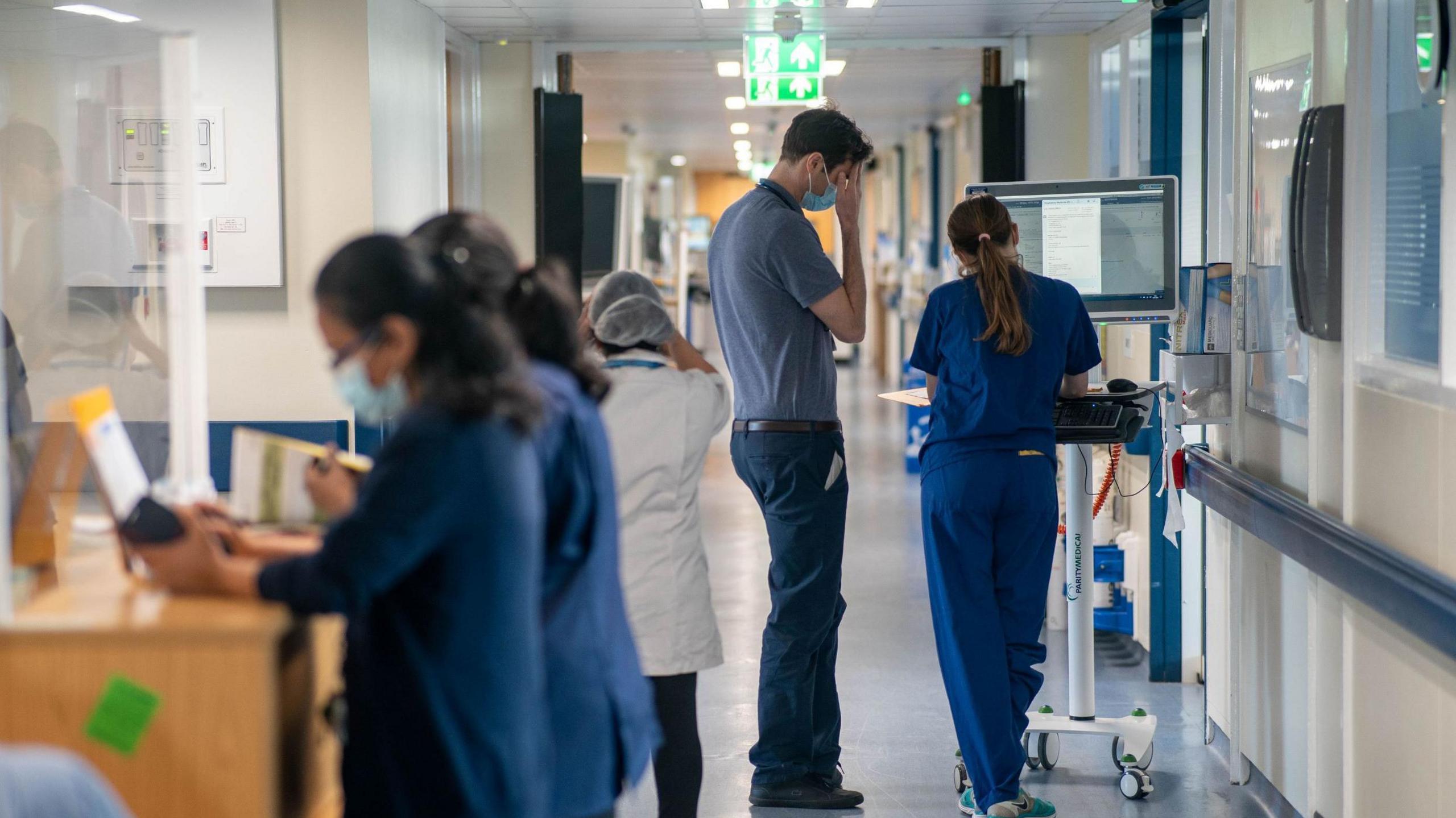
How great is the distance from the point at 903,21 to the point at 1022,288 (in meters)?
2.89

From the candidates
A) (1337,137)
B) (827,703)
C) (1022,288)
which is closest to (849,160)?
(1022,288)

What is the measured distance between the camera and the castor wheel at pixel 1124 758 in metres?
3.75

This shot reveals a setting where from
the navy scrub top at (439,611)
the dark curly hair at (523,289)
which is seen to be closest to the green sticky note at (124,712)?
the navy scrub top at (439,611)

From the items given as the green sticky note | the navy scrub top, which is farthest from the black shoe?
the green sticky note

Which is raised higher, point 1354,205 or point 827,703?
point 1354,205

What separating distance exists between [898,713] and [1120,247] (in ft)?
5.25

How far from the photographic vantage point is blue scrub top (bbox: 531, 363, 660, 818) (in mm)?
1727

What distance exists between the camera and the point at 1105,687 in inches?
190

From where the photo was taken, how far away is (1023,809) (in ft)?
11.4

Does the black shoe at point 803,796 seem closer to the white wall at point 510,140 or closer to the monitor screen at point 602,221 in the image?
the white wall at point 510,140

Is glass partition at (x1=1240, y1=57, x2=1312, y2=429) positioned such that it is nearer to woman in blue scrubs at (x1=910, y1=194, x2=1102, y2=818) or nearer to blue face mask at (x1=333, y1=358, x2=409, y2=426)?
woman in blue scrubs at (x1=910, y1=194, x2=1102, y2=818)

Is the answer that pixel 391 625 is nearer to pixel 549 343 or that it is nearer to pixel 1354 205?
pixel 549 343

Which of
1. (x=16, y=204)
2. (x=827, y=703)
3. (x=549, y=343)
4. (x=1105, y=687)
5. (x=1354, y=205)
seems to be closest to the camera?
(x=549, y=343)

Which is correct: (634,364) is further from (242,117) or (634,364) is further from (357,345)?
(242,117)
